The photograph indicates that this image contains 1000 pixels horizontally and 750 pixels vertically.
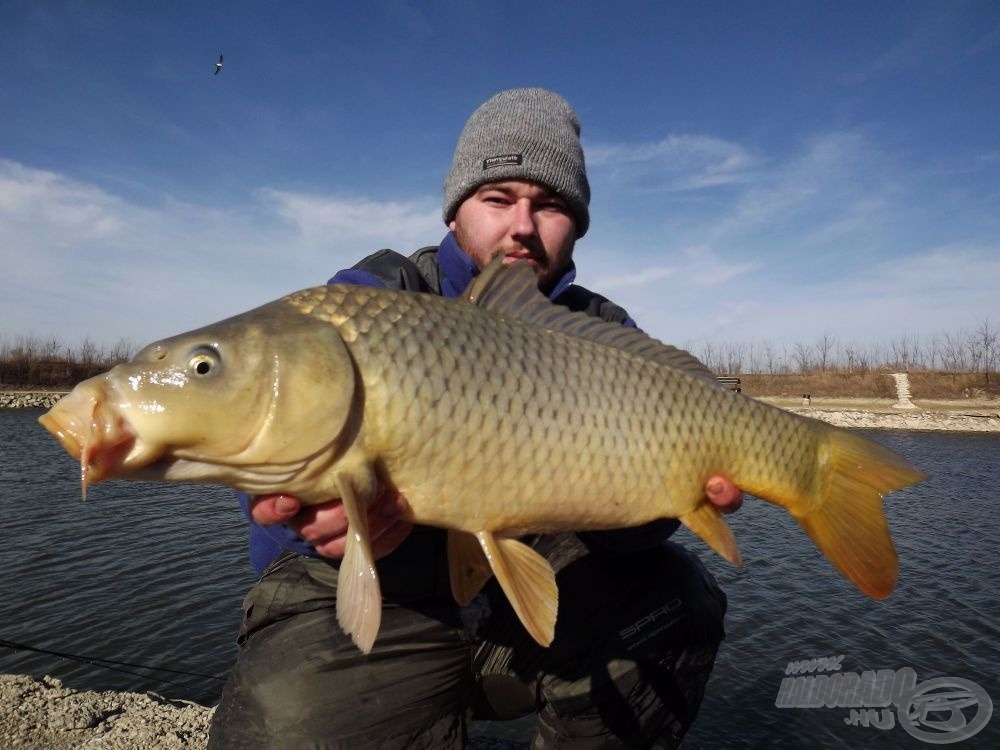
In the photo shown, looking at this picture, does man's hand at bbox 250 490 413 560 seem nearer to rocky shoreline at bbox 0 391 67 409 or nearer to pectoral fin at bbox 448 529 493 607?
pectoral fin at bbox 448 529 493 607

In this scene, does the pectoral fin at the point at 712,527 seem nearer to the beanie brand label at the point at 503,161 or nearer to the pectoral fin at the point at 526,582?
the pectoral fin at the point at 526,582

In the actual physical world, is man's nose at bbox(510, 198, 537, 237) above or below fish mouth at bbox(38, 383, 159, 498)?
above

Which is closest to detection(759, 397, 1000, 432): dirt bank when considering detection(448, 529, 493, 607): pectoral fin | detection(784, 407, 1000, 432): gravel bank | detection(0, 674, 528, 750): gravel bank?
detection(784, 407, 1000, 432): gravel bank

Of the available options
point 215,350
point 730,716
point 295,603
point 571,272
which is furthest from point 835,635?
point 215,350

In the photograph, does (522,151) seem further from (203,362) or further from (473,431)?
(203,362)

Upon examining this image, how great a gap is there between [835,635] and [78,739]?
5.59 m

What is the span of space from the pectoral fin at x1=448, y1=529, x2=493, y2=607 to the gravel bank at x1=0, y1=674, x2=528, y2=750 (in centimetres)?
172

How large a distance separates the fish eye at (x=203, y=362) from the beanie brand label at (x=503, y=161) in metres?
1.68

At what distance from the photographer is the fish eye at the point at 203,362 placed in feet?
4.57

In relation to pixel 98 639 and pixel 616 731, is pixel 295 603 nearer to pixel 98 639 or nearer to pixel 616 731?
pixel 616 731

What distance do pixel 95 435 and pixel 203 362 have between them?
25 cm

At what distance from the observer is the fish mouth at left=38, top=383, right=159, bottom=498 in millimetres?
1232

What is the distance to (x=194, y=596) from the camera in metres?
6.34

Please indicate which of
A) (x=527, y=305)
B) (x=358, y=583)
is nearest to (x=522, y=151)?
(x=527, y=305)
